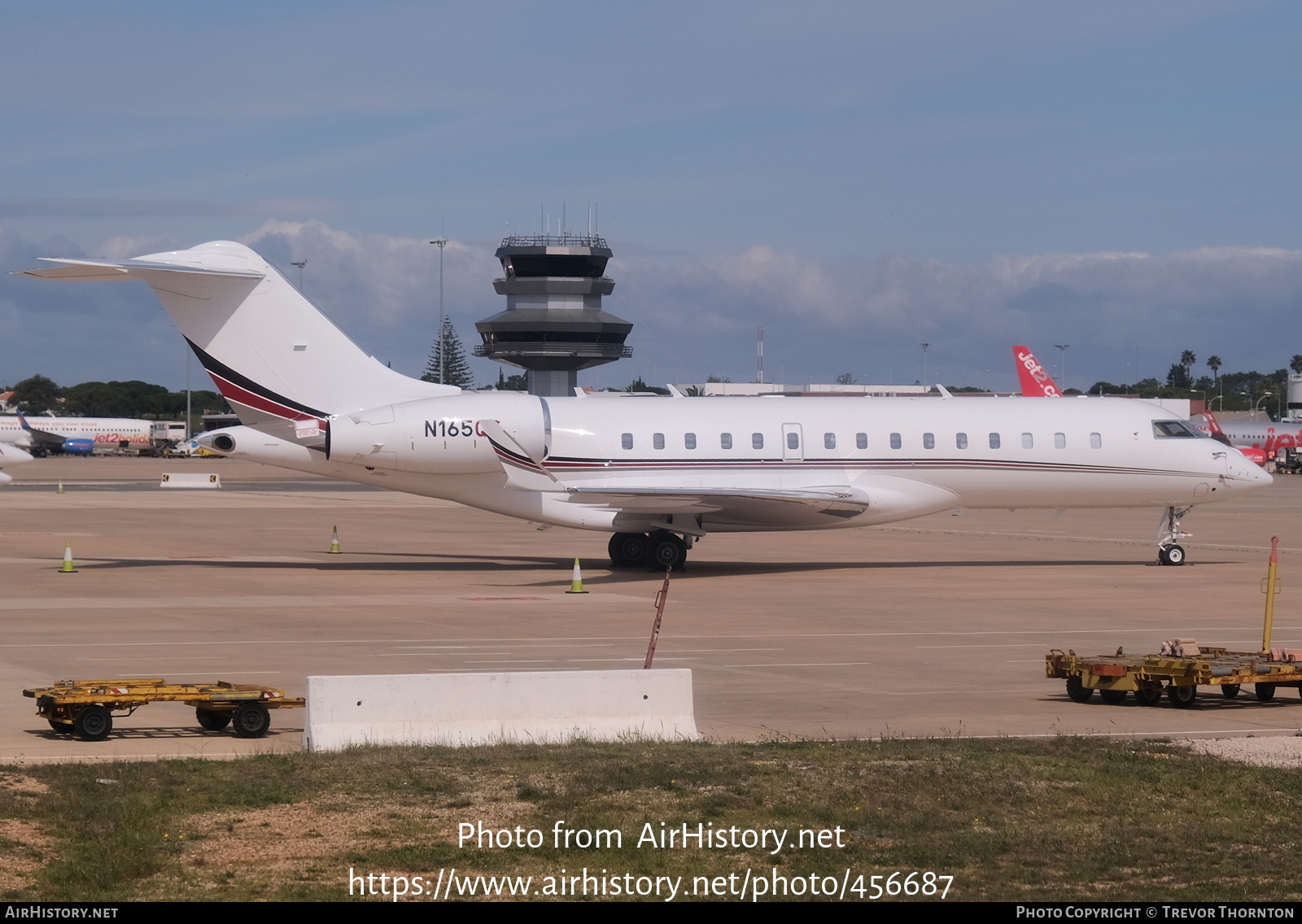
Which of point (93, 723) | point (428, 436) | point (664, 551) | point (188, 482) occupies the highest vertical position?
point (428, 436)

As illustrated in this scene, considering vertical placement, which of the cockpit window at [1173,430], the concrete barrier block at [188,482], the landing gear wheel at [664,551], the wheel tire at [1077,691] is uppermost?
the cockpit window at [1173,430]

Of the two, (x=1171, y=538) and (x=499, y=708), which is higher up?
(x=1171, y=538)

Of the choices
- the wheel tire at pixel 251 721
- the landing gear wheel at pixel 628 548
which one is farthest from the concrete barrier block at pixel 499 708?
the landing gear wheel at pixel 628 548

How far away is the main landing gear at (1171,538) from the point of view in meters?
30.8

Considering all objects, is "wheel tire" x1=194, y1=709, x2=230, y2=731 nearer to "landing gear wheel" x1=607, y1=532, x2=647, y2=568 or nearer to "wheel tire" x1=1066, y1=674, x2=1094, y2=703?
"wheel tire" x1=1066, y1=674, x2=1094, y2=703

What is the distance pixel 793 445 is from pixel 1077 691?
15.0m

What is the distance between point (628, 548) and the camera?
1156 inches

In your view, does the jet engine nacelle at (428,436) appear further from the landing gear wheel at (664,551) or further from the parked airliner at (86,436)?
the parked airliner at (86,436)

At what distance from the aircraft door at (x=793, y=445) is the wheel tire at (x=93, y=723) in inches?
739

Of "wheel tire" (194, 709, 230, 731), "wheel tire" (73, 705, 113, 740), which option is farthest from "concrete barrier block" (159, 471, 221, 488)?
"wheel tire" (73, 705, 113, 740)

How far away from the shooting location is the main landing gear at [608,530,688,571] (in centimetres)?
2892

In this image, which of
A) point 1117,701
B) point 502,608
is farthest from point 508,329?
point 1117,701

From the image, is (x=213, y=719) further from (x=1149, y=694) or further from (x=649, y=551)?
(x=649, y=551)

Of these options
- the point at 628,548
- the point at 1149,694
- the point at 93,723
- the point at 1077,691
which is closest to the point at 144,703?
the point at 93,723
